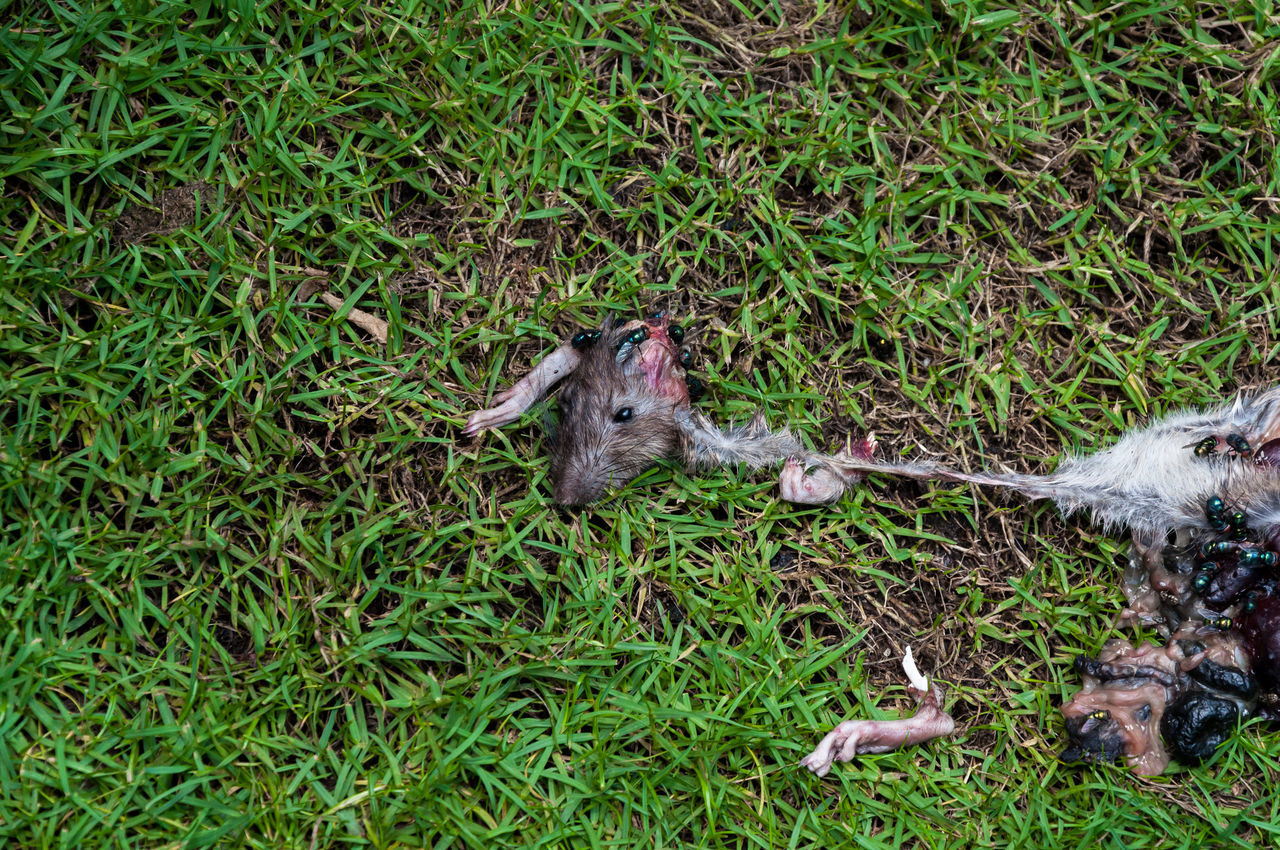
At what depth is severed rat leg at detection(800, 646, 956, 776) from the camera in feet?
12.4

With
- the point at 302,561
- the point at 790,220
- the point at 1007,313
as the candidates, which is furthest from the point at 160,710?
the point at 1007,313

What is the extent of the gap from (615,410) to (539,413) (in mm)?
351

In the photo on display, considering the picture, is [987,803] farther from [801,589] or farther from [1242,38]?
[1242,38]

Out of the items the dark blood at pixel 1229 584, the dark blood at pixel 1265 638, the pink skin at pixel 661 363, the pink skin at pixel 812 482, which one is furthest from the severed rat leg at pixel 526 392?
the dark blood at pixel 1265 638

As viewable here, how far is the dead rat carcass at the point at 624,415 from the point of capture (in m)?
3.76

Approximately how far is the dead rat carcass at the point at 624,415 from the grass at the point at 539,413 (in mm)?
108

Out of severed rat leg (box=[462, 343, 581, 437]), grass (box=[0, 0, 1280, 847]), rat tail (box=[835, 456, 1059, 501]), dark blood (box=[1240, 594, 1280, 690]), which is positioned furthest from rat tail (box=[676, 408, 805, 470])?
dark blood (box=[1240, 594, 1280, 690])

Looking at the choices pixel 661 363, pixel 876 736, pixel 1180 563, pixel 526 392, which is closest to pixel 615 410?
pixel 661 363

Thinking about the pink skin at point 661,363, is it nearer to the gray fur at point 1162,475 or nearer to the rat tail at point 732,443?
the rat tail at point 732,443

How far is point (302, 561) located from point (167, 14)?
2.29 meters

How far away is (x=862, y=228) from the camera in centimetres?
408

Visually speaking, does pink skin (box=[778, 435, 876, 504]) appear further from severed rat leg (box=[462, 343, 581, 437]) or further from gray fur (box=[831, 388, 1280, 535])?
severed rat leg (box=[462, 343, 581, 437])

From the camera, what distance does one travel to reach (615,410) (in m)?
3.76

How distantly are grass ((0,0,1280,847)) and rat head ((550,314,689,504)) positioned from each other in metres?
0.15
